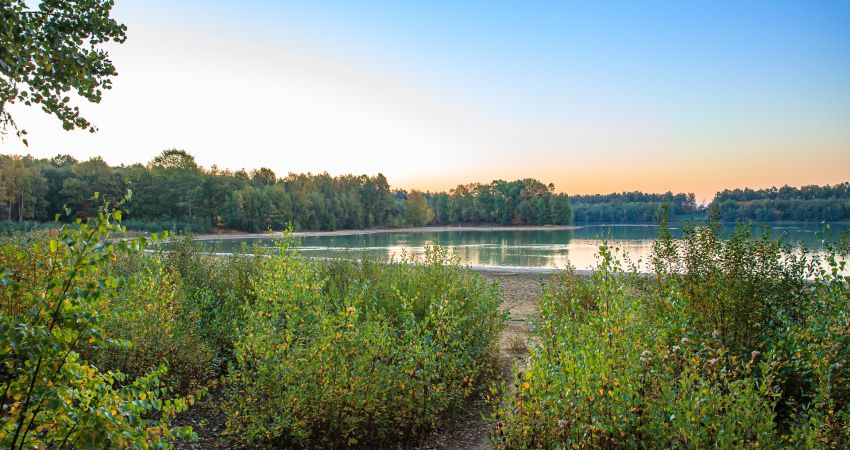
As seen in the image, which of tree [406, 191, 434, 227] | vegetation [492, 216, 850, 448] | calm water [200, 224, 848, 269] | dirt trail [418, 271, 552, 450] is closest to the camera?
vegetation [492, 216, 850, 448]

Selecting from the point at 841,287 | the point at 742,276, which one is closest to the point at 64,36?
the point at 841,287

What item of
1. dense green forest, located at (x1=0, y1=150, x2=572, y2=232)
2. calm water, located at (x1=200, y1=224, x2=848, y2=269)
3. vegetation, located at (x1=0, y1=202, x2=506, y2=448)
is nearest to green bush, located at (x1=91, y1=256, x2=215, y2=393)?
vegetation, located at (x1=0, y1=202, x2=506, y2=448)

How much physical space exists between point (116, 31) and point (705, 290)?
22.2ft

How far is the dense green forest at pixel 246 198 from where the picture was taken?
67500 millimetres

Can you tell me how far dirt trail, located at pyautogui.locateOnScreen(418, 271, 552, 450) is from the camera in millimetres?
5352

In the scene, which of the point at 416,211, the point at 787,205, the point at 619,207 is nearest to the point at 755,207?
the point at 787,205

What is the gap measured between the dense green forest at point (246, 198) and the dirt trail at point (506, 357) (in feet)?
123

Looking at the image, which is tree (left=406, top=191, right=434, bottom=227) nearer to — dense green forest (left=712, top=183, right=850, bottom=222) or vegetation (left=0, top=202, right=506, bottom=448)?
dense green forest (left=712, top=183, right=850, bottom=222)

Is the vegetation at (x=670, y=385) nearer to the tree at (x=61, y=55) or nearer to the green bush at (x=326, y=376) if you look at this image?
the green bush at (x=326, y=376)

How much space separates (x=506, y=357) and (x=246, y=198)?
81250 mm

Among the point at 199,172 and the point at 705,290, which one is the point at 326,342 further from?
the point at 199,172

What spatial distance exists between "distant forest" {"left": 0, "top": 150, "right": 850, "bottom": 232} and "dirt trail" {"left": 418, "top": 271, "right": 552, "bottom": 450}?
1662 inches

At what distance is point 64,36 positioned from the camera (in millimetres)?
3932

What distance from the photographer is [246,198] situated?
83375 millimetres
